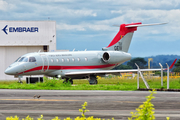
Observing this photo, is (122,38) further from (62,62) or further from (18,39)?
(18,39)

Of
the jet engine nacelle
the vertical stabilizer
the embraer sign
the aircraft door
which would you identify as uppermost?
the embraer sign

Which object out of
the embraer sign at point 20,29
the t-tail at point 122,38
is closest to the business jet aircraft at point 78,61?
the t-tail at point 122,38

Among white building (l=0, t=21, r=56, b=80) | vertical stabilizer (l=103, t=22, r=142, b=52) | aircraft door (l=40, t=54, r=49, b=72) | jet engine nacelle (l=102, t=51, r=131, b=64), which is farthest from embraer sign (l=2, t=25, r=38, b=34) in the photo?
aircraft door (l=40, t=54, r=49, b=72)

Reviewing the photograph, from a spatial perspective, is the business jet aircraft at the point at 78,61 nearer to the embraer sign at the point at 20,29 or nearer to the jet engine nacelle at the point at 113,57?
the jet engine nacelle at the point at 113,57

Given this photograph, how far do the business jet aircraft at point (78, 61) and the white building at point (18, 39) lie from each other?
13880mm

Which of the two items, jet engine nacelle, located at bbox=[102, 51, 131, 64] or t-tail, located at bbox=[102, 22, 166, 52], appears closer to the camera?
jet engine nacelle, located at bbox=[102, 51, 131, 64]

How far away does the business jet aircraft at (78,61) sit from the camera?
1188 inches

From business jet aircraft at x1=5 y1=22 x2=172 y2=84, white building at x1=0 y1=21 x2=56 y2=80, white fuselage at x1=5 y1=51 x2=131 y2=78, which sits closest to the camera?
white fuselage at x1=5 y1=51 x2=131 y2=78

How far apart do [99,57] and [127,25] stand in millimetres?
5461

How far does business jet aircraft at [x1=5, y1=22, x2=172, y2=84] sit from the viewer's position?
3019cm

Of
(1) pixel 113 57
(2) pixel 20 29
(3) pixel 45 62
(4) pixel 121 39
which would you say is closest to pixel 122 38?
(4) pixel 121 39

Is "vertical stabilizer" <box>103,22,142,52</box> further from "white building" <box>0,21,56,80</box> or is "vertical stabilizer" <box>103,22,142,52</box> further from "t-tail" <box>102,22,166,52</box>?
"white building" <box>0,21,56,80</box>

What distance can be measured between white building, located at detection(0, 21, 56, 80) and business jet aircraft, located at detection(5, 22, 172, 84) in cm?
1388

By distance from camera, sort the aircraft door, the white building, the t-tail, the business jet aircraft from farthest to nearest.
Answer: the white building
the t-tail
the aircraft door
the business jet aircraft
